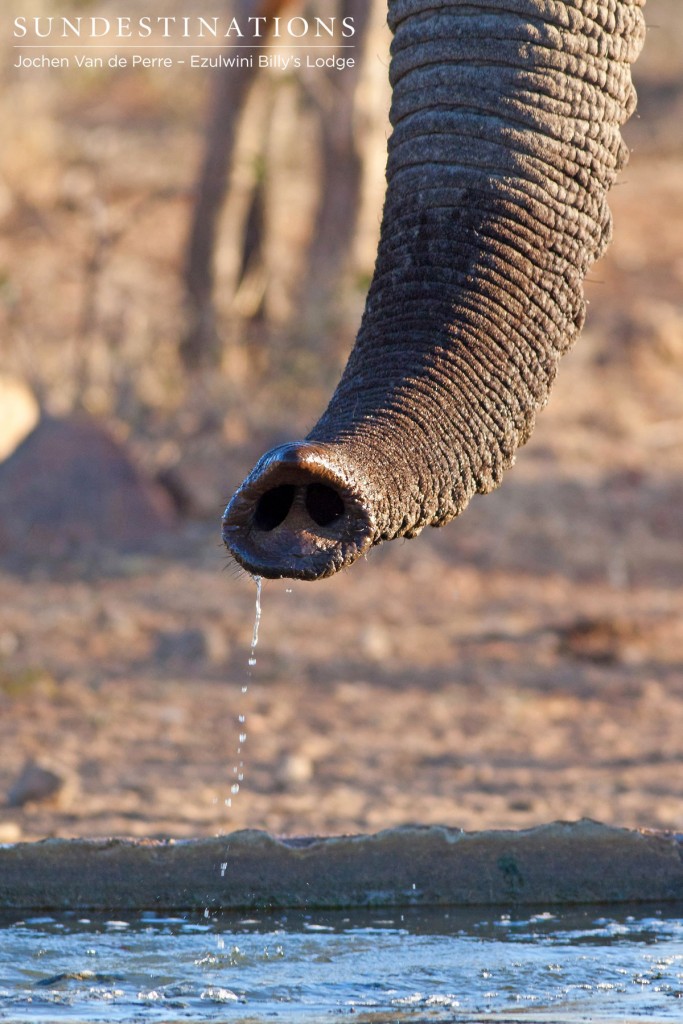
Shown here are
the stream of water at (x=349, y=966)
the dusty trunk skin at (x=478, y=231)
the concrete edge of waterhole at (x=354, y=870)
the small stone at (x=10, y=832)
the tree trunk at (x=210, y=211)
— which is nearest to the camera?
the dusty trunk skin at (x=478, y=231)

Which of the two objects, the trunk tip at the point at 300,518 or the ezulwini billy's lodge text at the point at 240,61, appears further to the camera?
the ezulwini billy's lodge text at the point at 240,61

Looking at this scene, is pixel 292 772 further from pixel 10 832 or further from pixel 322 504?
pixel 322 504

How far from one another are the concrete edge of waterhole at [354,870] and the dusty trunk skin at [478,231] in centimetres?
135

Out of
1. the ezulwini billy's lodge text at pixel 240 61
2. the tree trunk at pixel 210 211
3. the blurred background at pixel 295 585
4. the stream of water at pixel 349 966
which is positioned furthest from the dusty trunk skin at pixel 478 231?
the tree trunk at pixel 210 211

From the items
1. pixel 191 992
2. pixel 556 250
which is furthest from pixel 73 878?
pixel 556 250

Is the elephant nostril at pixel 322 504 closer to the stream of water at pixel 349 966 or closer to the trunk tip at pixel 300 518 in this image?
the trunk tip at pixel 300 518

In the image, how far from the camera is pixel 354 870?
12.7ft

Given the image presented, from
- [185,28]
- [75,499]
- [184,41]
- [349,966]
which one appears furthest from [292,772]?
[184,41]

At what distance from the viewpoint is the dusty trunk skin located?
262 centimetres

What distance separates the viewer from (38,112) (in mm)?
16500

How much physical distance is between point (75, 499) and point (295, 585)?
55.9 inches

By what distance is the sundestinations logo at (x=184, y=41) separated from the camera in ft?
34.4

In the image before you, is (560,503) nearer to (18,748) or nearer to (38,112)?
(18,748)

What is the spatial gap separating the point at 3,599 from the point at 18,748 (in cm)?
174
